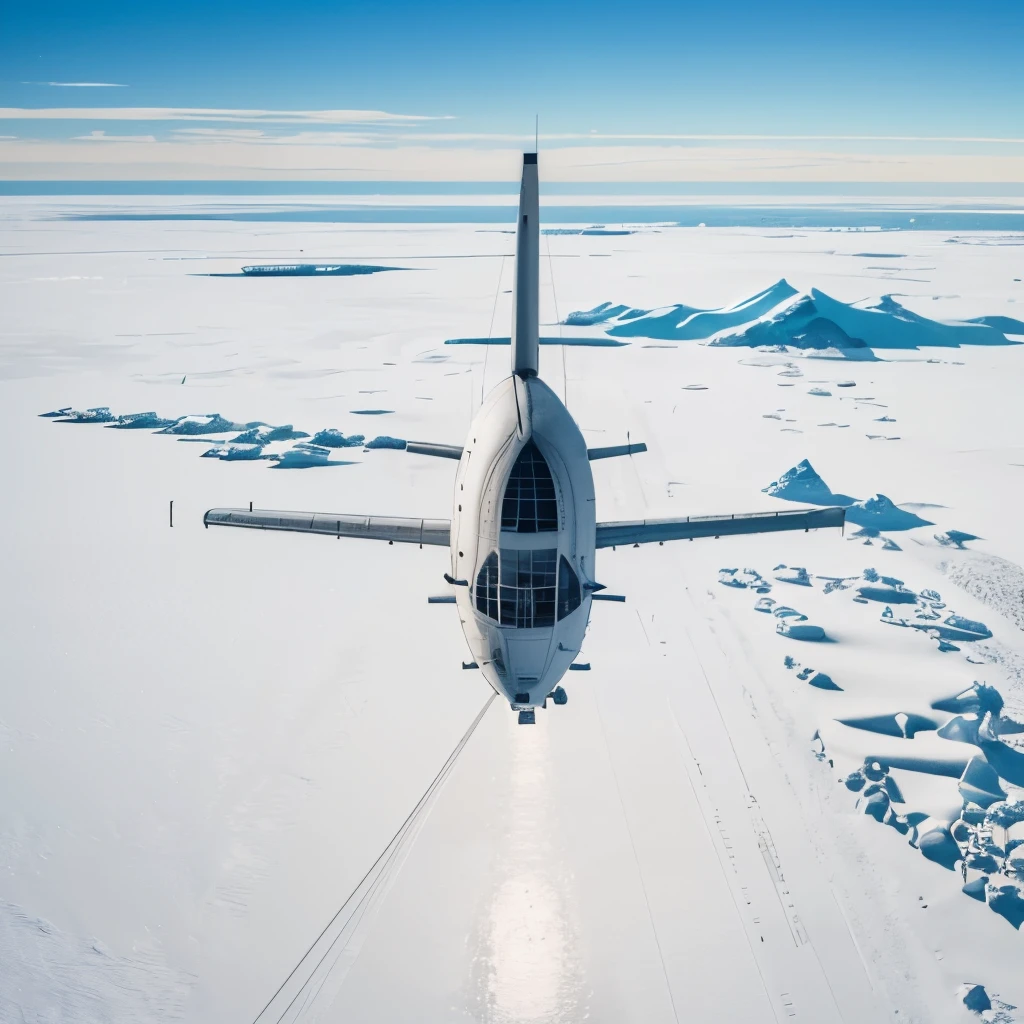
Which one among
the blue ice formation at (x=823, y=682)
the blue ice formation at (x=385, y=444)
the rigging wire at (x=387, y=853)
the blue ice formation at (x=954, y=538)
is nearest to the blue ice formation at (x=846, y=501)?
the blue ice formation at (x=954, y=538)

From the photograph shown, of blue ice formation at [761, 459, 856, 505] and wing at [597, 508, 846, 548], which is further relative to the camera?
blue ice formation at [761, 459, 856, 505]

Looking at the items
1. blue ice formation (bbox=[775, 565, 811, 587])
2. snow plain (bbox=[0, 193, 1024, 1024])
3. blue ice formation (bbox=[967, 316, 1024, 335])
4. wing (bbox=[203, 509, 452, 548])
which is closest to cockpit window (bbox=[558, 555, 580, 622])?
wing (bbox=[203, 509, 452, 548])

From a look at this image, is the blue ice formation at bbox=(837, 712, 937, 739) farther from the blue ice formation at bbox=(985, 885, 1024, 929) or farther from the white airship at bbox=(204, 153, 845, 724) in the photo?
the white airship at bbox=(204, 153, 845, 724)

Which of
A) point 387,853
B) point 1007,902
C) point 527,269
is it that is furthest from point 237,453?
point 1007,902

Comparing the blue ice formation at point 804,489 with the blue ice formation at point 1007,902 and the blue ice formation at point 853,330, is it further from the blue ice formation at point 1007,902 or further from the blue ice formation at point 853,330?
the blue ice formation at point 853,330

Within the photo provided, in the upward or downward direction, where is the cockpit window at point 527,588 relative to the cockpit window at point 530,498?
downward
